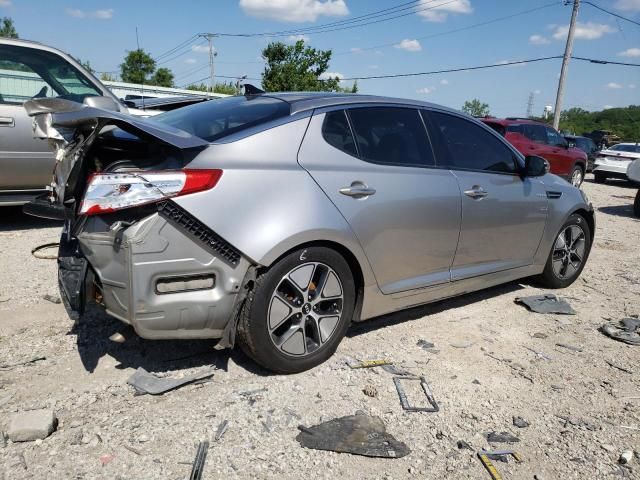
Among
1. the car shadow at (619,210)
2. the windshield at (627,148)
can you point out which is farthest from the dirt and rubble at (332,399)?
the windshield at (627,148)

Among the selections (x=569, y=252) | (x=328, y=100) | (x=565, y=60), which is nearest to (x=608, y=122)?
(x=565, y=60)

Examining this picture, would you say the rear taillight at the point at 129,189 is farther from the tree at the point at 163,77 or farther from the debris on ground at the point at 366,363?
the tree at the point at 163,77

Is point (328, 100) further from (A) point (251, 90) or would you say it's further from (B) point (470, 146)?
(B) point (470, 146)

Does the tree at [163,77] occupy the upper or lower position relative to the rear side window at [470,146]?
upper

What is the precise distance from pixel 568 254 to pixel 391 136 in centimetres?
264

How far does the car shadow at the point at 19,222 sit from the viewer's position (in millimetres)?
6340

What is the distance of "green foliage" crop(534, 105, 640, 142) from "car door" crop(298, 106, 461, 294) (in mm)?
75690

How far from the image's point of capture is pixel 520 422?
112 inches

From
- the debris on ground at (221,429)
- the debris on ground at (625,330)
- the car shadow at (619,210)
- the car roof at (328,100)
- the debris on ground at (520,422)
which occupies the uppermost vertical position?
the car roof at (328,100)

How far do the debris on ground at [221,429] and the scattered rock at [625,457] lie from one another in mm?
1929

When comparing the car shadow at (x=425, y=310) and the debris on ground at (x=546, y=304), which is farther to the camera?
the debris on ground at (x=546, y=304)

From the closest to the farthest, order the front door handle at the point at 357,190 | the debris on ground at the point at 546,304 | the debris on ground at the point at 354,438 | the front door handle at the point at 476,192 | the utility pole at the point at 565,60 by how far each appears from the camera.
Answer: the debris on ground at the point at 354,438 < the front door handle at the point at 357,190 < the front door handle at the point at 476,192 < the debris on ground at the point at 546,304 < the utility pole at the point at 565,60

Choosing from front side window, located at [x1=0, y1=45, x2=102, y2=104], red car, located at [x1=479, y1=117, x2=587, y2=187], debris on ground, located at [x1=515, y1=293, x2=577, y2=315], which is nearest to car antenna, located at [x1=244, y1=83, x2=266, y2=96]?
front side window, located at [x1=0, y1=45, x2=102, y2=104]

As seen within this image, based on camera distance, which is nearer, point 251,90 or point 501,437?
point 501,437
